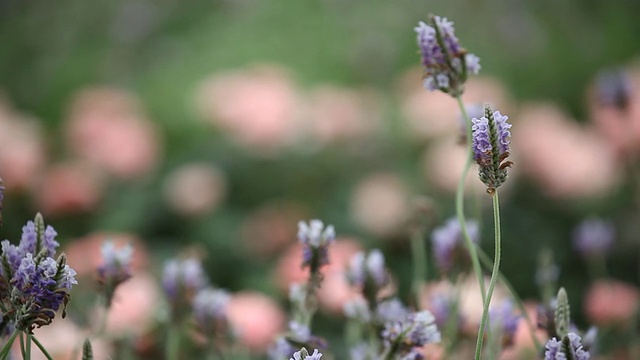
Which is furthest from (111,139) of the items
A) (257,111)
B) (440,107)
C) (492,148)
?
(492,148)

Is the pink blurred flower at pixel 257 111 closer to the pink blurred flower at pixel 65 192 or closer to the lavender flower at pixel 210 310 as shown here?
the pink blurred flower at pixel 65 192

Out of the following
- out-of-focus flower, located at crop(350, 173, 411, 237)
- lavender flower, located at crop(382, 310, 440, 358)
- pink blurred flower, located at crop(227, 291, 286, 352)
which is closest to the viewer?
lavender flower, located at crop(382, 310, 440, 358)

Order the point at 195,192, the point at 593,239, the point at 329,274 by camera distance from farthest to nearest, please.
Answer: the point at 195,192
the point at 329,274
the point at 593,239

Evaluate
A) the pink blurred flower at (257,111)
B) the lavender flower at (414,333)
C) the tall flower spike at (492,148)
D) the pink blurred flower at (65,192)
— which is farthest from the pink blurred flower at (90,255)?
the tall flower spike at (492,148)

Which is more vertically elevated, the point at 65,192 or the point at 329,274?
the point at 65,192

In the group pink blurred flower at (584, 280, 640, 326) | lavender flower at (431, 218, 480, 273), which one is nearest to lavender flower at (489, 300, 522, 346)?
lavender flower at (431, 218, 480, 273)

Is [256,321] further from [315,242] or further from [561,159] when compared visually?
[561,159]

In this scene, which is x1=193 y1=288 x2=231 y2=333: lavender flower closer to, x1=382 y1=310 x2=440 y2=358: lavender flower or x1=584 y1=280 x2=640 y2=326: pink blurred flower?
x1=382 y1=310 x2=440 y2=358: lavender flower
